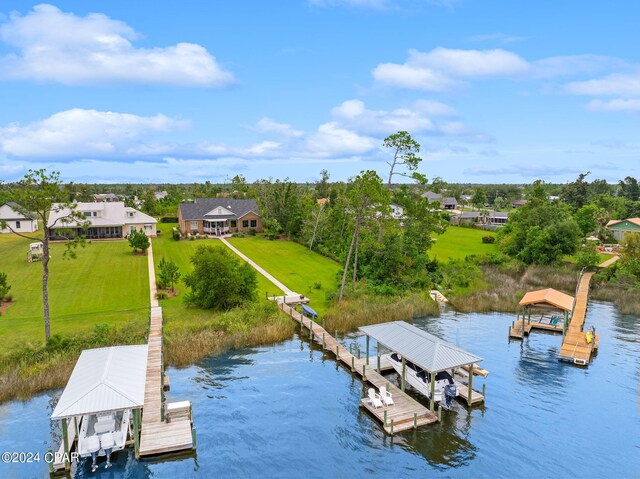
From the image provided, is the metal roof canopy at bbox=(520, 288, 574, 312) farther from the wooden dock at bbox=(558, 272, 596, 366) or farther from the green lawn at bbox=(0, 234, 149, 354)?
the green lawn at bbox=(0, 234, 149, 354)

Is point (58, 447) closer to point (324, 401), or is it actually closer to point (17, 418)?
point (17, 418)

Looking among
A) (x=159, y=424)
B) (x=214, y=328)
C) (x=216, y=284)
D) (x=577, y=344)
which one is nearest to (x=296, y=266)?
(x=216, y=284)

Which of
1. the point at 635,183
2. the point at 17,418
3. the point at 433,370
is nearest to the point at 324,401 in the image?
the point at 433,370

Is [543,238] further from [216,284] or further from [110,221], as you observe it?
[110,221]

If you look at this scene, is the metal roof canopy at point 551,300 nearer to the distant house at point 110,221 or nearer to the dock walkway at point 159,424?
the dock walkway at point 159,424

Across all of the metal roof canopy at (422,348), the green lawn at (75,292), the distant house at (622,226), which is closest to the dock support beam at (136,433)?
the green lawn at (75,292)
